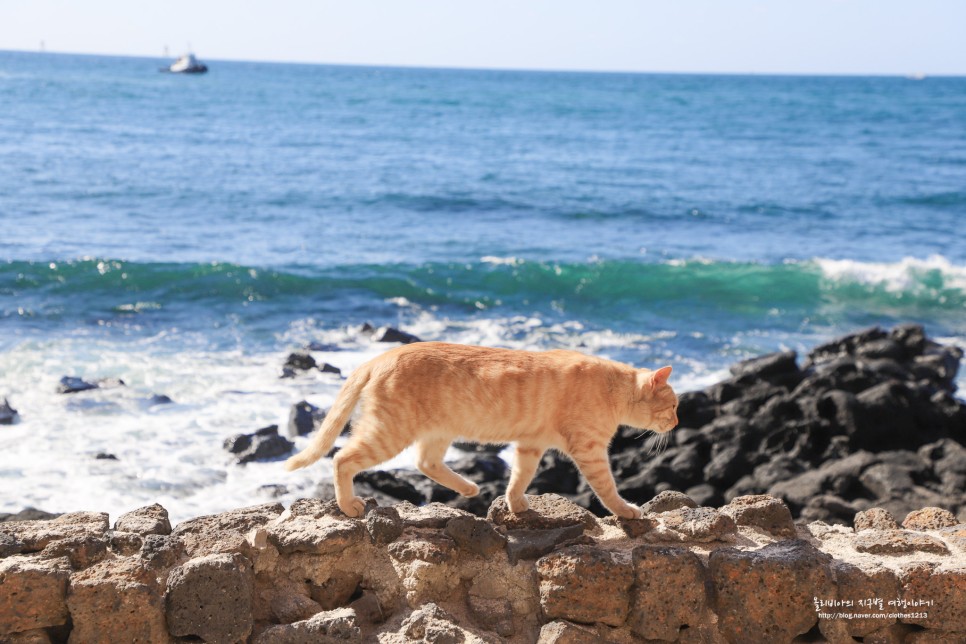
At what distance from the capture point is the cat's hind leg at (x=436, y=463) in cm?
492

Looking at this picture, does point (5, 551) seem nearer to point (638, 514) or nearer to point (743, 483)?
point (638, 514)

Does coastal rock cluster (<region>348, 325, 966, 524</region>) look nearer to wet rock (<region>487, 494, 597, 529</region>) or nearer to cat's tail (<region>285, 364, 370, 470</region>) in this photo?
wet rock (<region>487, 494, 597, 529</region>)

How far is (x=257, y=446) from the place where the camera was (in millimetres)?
9758

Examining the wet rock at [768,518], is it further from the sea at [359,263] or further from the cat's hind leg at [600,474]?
the sea at [359,263]

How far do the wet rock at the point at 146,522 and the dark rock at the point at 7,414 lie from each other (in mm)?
6585

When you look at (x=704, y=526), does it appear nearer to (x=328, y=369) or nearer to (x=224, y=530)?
(x=224, y=530)

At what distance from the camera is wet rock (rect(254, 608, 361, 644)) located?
389 cm

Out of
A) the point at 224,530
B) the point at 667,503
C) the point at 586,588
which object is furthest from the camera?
the point at 667,503

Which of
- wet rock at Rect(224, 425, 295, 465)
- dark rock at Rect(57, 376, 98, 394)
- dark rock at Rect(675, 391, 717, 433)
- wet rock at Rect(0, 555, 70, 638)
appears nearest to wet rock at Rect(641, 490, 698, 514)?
wet rock at Rect(0, 555, 70, 638)

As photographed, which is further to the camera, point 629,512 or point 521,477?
point 521,477

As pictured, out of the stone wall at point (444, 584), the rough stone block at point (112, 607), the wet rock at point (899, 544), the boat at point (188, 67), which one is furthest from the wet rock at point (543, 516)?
the boat at point (188, 67)

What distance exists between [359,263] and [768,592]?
15815 millimetres

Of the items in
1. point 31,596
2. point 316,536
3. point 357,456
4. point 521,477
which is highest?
point 357,456

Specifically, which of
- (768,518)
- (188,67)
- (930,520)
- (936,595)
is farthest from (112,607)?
(188,67)
